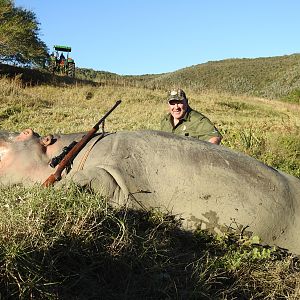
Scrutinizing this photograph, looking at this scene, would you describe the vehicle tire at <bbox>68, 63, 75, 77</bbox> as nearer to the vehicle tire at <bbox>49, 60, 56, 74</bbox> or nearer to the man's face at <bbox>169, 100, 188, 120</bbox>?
the vehicle tire at <bbox>49, 60, 56, 74</bbox>

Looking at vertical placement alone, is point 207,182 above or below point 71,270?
above

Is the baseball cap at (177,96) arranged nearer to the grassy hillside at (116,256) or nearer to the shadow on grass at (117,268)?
the grassy hillside at (116,256)

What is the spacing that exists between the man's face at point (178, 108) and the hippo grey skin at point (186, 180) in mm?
2825

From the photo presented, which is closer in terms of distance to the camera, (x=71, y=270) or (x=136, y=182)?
(x=71, y=270)

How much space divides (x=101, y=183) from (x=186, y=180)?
0.67 meters

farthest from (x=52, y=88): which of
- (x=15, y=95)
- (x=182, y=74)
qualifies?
(x=182, y=74)

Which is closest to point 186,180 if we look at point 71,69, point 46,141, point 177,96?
point 46,141

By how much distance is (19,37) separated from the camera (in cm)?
2616

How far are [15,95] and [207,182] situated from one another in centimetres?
1551

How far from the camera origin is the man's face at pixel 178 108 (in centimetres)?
701

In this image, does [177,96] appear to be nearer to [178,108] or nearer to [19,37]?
[178,108]

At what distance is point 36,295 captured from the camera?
2.52m

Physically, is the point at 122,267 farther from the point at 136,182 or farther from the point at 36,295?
the point at 136,182

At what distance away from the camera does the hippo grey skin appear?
385 centimetres
